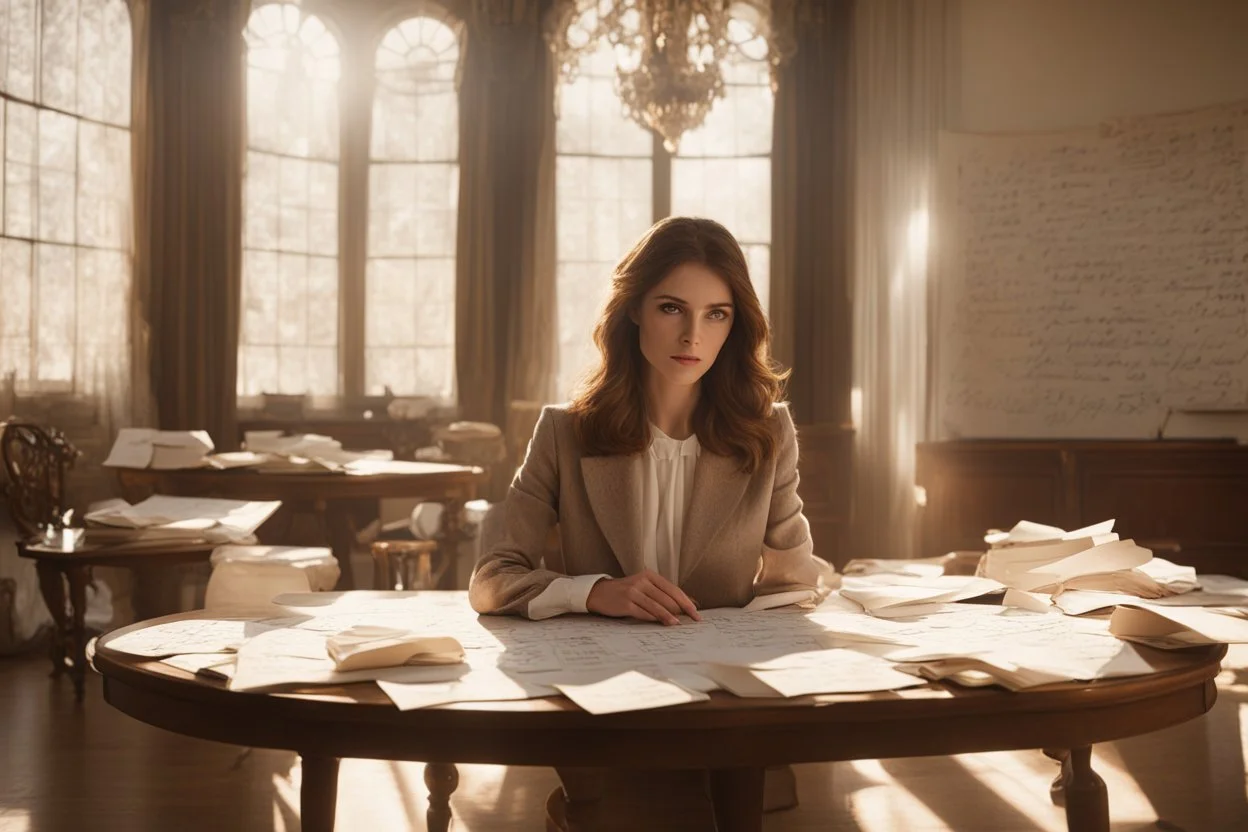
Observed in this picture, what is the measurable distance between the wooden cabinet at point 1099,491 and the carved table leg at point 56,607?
374cm

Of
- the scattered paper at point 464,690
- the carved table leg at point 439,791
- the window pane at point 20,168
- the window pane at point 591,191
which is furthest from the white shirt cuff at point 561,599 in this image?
the window pane at point 591,191

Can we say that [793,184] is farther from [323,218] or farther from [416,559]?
[416,559]

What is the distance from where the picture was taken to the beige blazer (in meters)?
1.83

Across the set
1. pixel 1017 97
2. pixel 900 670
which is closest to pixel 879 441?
pixel 1017 97

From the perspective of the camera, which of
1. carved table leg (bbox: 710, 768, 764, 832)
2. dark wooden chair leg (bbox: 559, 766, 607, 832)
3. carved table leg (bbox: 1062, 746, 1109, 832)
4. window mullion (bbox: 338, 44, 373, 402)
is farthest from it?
window mullion (bbox: 338, 44, 373, 402)

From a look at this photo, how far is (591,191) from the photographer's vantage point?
7191mm

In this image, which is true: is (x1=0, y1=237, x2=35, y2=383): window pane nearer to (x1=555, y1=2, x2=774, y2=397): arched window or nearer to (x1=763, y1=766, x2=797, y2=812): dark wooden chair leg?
(x1=555, y1=2, x2=774, y2=397): arched window

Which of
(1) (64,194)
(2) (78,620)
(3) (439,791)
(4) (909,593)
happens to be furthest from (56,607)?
(4) (909,593)

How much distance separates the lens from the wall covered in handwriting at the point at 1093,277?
18.0ft

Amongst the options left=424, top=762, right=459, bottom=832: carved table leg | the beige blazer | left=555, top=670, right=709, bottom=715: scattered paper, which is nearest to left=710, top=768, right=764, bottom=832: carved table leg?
the beige blazer

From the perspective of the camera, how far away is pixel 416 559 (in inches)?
202

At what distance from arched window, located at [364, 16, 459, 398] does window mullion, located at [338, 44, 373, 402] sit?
4 centimetres

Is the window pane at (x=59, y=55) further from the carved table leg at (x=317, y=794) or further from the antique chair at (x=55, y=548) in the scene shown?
the carved table leg at (x=317, y=794)

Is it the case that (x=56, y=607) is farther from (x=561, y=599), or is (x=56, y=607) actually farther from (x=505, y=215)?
(x=505, y=215)
